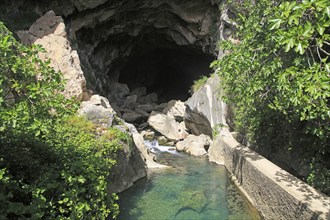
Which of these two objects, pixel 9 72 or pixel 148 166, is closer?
pixel 9 72

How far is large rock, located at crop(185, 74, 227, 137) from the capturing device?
50.2 feet

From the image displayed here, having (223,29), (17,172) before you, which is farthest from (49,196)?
(223,29)

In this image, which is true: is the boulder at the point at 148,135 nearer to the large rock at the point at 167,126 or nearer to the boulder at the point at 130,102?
the large rock at the point at 167,126

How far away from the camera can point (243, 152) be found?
9.96 m

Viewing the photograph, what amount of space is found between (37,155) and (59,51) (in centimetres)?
947

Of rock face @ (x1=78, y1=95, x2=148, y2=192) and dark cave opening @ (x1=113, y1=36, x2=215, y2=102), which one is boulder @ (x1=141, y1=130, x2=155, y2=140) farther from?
dark cave opening @ (x1=113, y1=36, x2=215, y2=102)

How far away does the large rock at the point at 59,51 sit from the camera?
1274 centimetres

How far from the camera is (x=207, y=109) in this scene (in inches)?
641

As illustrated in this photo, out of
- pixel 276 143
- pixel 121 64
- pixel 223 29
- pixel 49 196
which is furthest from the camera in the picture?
pixel 121 64

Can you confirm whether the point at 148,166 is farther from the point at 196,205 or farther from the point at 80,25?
the point at 80,25

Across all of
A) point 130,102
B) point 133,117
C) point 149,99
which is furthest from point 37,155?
point 149,99

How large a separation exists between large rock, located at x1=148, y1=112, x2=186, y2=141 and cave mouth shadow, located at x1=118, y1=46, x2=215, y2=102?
34.8 feet

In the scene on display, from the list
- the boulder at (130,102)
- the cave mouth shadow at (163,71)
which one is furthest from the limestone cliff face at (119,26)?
the cave mouth shadow at (163,71)

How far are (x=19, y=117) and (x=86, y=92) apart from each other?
31.5 feet
